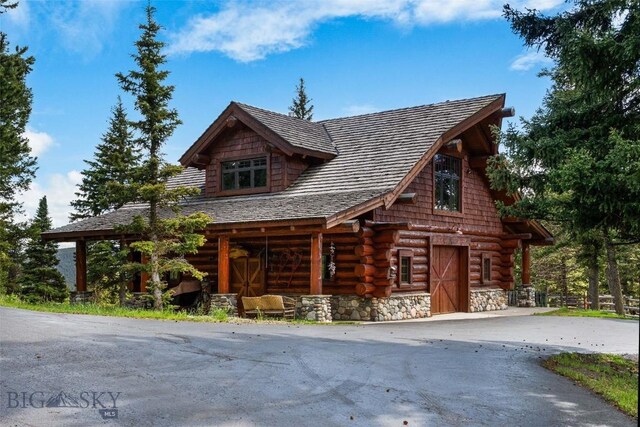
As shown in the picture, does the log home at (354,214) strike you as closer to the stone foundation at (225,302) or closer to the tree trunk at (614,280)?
the stone foundation at (225,302)

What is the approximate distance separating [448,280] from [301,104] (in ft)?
105

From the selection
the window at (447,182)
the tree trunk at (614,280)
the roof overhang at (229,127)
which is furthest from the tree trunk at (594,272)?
the roof overhang at (229,127)

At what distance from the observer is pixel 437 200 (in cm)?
2412

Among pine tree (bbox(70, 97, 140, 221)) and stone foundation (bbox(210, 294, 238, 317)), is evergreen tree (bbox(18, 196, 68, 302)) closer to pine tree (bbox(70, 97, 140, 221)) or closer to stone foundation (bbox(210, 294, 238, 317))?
pine tree (bbox(70, 97, 140, 221))

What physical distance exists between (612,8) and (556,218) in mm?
4151

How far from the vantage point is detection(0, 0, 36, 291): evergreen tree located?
29.6m

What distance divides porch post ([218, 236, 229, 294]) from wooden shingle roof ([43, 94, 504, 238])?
2.53 feet

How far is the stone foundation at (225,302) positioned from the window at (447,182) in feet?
26.5

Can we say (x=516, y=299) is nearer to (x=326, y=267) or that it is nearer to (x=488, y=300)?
(x=488, y=300)

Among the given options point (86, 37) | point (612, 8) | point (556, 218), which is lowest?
point (556, 218)

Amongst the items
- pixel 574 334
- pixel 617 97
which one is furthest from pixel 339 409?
pixel 574 334

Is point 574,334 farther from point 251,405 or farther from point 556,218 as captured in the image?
point 251,405

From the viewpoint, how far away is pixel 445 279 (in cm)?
2464

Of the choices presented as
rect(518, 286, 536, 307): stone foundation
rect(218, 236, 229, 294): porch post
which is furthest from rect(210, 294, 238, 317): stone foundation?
rect(518, 286, 536, 307): stone foundation
